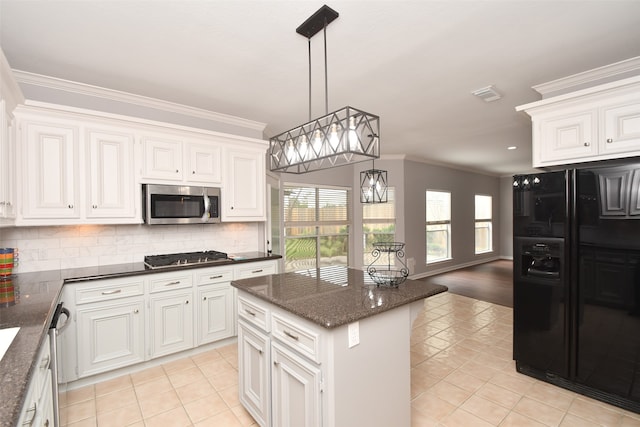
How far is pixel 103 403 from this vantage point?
7.84 ft

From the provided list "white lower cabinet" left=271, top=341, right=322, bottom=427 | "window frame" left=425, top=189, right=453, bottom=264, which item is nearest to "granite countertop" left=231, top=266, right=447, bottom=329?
"white lower cabinet" left=271, top=341, right=322, bottom=427

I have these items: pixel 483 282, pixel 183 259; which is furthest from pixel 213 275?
pixel 483 282

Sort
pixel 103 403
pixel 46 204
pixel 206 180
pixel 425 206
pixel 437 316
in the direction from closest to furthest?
pixel 103 403 < pixel 46 204 < pixel 206 180 < pixel 437 316 < pixel 425 206

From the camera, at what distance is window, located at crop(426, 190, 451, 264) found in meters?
7.16

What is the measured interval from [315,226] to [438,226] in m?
3.33

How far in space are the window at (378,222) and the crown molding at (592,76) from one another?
12.0 ft

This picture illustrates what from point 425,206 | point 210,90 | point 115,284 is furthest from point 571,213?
point 425,206

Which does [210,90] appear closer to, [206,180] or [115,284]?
[206,180]

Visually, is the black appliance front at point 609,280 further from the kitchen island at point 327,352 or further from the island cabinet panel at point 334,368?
the island cabinet panel at point 334,368

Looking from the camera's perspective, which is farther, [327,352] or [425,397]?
[425,397]

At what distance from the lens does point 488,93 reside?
3.10m

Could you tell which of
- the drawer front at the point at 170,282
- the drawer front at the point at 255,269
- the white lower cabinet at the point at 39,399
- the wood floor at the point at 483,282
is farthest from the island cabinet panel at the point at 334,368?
the wood floor at the point at 483,282

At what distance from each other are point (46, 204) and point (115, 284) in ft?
2.87

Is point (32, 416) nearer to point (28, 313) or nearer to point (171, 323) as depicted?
point (28, 313)
